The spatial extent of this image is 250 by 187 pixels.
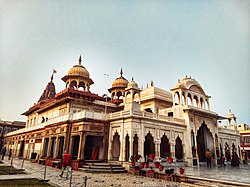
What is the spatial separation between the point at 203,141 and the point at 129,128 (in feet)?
41.2

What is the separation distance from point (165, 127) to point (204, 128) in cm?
808

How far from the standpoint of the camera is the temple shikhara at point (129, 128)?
18.8m

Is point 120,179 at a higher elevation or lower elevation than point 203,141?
lower

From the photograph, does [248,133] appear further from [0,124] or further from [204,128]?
[0,124]

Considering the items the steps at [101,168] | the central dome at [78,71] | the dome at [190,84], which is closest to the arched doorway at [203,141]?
the dome at [190,84]

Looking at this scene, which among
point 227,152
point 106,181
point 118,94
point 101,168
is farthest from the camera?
point 118,94

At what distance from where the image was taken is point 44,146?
24.8 metres

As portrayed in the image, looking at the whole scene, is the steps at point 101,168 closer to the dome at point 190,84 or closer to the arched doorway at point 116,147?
the arched doorway at point 116,147

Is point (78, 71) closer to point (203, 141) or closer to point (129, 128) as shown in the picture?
point (129, 128)

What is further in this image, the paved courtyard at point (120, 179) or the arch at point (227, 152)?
the arch at point (227, 152)

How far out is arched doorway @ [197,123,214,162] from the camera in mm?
25141

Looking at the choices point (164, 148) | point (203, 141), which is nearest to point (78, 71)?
point (164, 148)

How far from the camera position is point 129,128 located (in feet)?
59.3

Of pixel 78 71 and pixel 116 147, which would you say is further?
pixel 78 71
